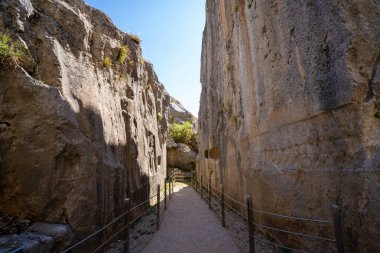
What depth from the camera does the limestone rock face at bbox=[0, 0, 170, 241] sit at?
12.4 ft

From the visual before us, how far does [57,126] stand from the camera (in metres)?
4.07

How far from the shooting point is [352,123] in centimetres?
338

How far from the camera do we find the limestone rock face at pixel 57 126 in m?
3.77

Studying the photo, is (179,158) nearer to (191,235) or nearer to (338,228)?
(191,235)

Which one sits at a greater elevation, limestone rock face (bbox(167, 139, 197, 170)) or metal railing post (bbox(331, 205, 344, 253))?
limestone rock face (bbox(167, 139, 197, 170))

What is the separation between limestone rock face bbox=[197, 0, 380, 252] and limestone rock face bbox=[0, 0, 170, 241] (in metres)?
3.80

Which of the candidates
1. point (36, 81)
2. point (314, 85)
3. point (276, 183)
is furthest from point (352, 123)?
point (36, 81)

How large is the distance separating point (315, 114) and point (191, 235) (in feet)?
15.1

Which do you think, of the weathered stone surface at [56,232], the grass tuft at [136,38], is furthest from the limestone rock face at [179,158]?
the weathered stone surface at [56,232]

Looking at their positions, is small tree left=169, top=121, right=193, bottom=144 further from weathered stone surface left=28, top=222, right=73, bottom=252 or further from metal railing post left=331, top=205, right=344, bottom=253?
metal railing post left=331, top=205, right=344, bottom=253

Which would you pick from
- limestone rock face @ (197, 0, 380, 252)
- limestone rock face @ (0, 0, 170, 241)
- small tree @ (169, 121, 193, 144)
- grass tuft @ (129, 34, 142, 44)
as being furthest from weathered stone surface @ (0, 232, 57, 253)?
small tree @ (169, 121, 193, 144)

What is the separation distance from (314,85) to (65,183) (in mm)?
4430

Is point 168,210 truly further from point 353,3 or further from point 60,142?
point 353,3

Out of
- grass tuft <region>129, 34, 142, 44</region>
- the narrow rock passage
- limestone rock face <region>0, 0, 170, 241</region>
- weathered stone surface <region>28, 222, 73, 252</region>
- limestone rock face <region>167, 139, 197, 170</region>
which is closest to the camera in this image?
weathered stone surface <region>28, 222, 73, 252</region>
